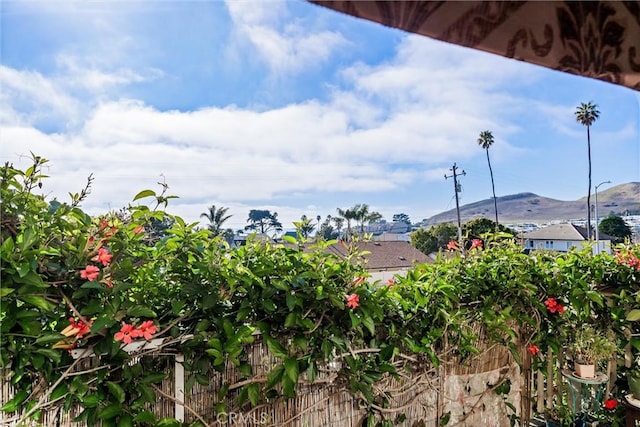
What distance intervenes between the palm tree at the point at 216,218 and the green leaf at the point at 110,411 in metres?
0.55

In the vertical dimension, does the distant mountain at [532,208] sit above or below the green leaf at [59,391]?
above

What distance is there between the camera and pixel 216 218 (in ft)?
5.24

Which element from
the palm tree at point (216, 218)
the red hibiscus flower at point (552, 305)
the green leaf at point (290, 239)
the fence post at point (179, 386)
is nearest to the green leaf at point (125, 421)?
the fence post at point (179, 386)

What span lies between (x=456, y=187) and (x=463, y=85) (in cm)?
296

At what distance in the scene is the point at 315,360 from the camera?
1.42 m

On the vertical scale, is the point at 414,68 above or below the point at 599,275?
above

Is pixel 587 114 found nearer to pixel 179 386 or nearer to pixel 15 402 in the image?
pixel 179 386

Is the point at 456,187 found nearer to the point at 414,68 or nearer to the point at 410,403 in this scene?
the point at 414,68

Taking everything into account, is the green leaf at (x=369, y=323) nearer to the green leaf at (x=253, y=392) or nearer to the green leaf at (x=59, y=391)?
the green leaf at (x=253, y=392)

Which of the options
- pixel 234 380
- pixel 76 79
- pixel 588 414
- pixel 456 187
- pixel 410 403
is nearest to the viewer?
pixel 234 380

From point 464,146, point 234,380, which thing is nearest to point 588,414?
point 234,380

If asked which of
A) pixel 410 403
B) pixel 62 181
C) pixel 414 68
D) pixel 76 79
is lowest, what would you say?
pixel 410 403

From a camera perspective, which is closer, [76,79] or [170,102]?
[76,79]

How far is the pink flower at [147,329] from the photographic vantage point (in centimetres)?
112
